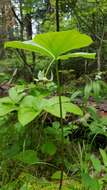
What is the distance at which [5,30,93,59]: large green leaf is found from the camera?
1.10 meters

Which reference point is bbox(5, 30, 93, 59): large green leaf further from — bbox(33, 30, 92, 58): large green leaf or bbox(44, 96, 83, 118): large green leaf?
bbox(44, 96, 83, 118): large green leaf

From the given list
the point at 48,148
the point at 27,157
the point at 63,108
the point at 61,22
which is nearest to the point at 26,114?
the point at 63,108

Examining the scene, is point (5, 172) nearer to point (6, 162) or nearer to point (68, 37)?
point (6, 162)

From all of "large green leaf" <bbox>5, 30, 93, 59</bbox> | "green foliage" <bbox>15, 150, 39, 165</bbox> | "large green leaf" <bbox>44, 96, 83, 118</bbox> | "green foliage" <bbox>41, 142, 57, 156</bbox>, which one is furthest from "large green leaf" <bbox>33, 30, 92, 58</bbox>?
"green foliage" <bbox>41, 142, 57, 156</bbox>

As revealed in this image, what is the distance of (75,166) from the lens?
195cm

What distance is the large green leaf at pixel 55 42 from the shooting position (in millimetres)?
1104

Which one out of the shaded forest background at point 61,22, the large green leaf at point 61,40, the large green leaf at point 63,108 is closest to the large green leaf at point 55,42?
the large green leaf at point 61,40

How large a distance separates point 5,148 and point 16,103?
471 mm

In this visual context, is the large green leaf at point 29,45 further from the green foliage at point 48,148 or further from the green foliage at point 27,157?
the green foliage at point 48,148

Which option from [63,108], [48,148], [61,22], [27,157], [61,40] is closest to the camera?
[61,40]

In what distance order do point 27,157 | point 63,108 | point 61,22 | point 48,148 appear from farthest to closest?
point 61,22, point 48,148, point 27,157, point 63,108

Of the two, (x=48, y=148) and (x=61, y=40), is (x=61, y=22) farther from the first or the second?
(x=61, y=40)

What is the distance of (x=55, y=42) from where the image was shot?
1.12 metres

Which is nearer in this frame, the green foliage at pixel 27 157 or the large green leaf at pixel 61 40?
the large green leaf at pixel 61 40
